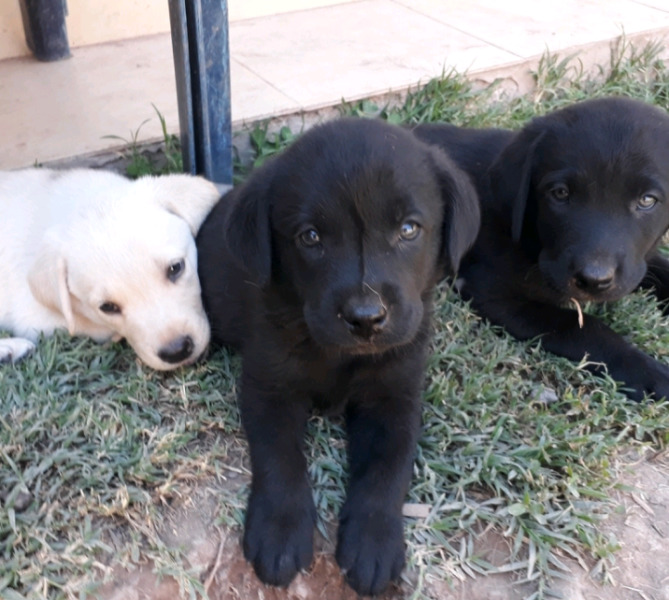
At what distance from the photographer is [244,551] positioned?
2.36 meters

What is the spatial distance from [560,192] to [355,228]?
1066mm

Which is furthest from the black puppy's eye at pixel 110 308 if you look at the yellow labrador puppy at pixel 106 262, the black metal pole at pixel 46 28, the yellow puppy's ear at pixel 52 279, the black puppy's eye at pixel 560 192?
the black metal pole at pixel 46 28

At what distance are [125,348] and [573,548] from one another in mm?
1801

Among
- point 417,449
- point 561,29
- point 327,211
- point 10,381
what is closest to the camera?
point 327,211

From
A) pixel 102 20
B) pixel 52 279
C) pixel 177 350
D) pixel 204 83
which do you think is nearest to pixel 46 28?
pixel 102 20

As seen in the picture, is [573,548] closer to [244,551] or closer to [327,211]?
[244,551]

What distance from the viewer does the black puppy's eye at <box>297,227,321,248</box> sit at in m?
2.41

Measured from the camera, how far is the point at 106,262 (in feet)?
9.68

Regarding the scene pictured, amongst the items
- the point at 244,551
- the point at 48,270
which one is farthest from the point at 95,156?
the point at 244,551

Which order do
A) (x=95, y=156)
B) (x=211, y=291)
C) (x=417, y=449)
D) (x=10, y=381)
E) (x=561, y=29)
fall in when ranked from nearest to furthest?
1. (x=417, y=449)
2. (x=10, y=381)
3. (x=211, y=291)
4. (x=95, y=156)
5. (x=561, y=29)

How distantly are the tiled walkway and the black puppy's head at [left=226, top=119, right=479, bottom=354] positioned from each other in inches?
72.8

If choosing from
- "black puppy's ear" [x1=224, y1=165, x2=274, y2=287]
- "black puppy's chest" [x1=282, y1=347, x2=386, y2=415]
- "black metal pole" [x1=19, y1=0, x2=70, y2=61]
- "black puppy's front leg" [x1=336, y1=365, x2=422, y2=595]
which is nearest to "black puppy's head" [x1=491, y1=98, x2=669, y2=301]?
"black puppy's front leg" [x1=336, y1=365, x2=422, y2=595]

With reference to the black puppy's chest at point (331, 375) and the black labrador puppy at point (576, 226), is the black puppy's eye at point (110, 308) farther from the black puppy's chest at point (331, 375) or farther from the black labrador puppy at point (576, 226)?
the black labrador puppy at point (576, 226)

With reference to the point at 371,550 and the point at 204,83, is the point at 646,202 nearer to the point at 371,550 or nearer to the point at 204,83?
the point at 371,550
